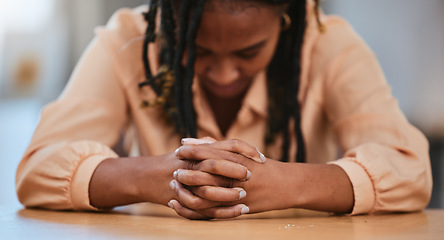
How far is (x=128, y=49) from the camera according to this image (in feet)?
4.12

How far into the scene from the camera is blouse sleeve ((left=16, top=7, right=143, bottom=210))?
0.91 m

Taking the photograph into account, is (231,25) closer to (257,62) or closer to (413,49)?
(257,62)

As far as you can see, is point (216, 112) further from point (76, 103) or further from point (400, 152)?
point (400, 152)

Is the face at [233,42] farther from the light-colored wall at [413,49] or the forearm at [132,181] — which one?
the light-colored wall at [413,49]

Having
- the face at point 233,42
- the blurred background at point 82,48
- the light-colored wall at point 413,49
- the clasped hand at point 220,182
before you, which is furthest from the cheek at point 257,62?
the light-colored wall at point 413,49

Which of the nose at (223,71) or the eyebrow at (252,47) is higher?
the eyebrow at (252,47)

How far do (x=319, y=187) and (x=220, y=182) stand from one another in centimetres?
19

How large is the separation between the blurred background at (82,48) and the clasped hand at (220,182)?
2.54m

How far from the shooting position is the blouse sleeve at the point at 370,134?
89cm

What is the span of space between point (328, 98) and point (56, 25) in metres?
2.94

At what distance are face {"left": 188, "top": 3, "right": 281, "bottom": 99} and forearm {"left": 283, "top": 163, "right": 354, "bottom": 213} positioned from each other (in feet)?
1.06

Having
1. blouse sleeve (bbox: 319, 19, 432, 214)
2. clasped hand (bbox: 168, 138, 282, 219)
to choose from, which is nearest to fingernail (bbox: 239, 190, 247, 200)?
clasped hand (bbox: 168, 138, 282, 219)

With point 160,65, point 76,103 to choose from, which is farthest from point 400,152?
point 76,103

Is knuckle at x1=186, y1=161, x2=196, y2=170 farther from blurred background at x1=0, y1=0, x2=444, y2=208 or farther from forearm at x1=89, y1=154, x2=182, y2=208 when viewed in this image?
blurred background at x1=0, y1=0, x2=444, y2=208
